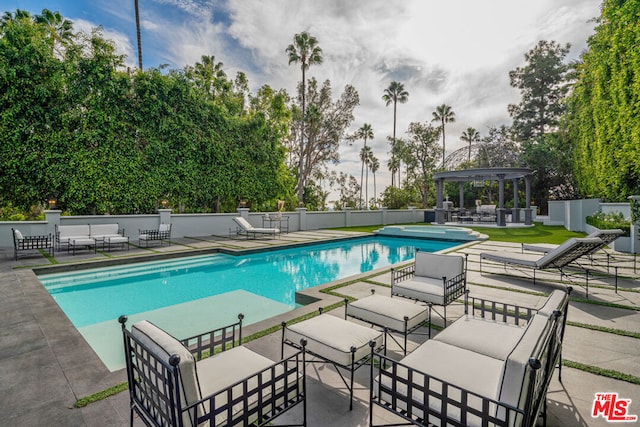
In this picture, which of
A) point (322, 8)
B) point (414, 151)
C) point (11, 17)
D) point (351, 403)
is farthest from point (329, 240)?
point (414, 151)

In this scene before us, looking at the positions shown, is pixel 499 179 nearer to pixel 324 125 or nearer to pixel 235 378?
pixel 324 125

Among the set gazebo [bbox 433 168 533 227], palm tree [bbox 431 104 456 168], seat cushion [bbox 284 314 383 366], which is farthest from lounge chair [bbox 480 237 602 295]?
palm tree [bbox 431 104 456 168]

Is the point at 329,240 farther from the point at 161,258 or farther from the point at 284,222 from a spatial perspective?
the point at 161,258

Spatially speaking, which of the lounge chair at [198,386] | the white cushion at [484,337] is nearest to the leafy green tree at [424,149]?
the white cushion at [484,337]

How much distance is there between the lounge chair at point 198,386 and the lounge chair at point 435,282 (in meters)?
2.60

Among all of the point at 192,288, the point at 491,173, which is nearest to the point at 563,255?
the point at 192,288

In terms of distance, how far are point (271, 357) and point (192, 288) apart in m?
5.04

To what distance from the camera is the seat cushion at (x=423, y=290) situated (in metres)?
4.21

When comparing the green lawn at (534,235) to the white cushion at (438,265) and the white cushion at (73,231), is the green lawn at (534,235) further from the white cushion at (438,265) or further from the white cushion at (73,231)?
the white cushion at (73,231)

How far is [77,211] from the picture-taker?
537 inches

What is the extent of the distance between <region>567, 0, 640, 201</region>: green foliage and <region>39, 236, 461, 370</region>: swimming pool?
29.5 ft

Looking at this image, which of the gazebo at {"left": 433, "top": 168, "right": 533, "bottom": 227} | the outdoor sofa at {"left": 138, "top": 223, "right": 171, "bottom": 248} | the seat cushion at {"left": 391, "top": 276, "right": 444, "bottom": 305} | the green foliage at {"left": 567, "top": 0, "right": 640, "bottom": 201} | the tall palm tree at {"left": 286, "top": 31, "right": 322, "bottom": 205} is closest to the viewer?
the seat cushion at {"left": 391, "top": 276, "right": 444, "bottom": 305}

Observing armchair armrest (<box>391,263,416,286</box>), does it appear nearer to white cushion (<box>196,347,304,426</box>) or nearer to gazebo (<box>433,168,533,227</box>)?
white cushion (<box>196,347,304,426</box>)

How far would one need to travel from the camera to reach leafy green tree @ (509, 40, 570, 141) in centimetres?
3275
